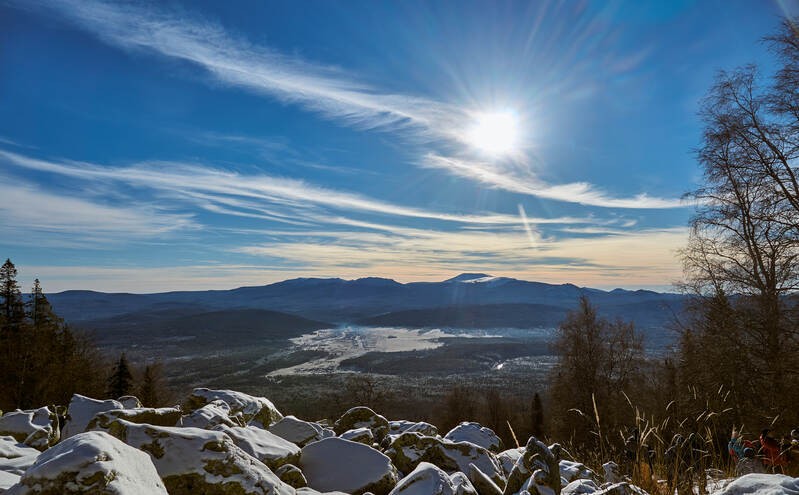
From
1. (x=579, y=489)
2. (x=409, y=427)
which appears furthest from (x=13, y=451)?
(x=409, y=427)

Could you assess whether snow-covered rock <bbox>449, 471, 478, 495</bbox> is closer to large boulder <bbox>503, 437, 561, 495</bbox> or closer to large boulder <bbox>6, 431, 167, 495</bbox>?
large boulder <bbox>503, 437, 561, 495</bbox>

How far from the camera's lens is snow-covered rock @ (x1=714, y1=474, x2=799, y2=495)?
2.79m

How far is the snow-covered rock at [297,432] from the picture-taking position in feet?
22.4

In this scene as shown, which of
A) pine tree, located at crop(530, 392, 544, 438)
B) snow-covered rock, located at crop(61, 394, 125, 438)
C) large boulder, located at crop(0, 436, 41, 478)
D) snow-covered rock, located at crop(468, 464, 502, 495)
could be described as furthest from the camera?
pine tree, located at crop(530, 392, 544, 438)

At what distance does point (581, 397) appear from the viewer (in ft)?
75.5

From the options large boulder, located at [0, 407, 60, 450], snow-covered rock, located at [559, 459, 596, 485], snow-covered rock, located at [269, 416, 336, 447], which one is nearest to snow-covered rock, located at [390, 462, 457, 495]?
snow-covered rock, located at [559, 459, 596, 485]

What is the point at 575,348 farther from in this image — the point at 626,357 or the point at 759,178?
the point at 759,178

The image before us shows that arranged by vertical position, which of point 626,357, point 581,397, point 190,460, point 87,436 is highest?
point 87,436

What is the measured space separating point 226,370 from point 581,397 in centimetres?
13325

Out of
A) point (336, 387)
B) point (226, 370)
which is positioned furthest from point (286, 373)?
point (336, 387)

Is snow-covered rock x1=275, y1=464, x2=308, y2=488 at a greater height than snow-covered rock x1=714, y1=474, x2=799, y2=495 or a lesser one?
lesser

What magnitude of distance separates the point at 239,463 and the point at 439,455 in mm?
3115

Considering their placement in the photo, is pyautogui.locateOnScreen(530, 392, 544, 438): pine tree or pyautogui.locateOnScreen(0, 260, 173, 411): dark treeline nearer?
pyautogui.locateOnScreen(0, 260, 173, 411): dark treeline

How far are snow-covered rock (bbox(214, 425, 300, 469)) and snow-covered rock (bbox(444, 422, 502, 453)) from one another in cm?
352
